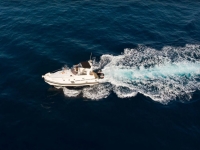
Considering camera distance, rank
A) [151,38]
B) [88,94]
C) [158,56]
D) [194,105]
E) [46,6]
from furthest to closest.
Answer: [46,6] → [151,38] → [158,56] → [88,94] → [194,105]

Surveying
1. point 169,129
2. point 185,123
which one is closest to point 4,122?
point 169,129

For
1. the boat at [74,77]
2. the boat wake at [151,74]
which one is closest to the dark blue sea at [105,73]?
the boat wake at [151,74]

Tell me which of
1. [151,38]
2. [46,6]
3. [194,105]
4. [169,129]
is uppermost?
[46,6]

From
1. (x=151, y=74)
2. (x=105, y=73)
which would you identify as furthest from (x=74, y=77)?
(x=151, y=74)

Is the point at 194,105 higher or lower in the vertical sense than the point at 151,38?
lower

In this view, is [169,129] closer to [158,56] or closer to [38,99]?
[158,56]

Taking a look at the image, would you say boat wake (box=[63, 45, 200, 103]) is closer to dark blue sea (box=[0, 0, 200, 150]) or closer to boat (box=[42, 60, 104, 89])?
dark blue sea (box=[0, 0, 200, 150])

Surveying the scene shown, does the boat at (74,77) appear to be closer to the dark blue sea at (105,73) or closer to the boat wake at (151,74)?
the boat wake at (151,74)

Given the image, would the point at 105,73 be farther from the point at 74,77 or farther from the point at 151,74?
the point at 151,74
